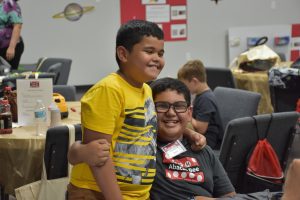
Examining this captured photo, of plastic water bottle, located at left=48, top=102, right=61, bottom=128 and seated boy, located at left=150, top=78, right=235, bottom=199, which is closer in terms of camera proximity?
seated boy, located at left=150, top=78, right=235, bottom=199

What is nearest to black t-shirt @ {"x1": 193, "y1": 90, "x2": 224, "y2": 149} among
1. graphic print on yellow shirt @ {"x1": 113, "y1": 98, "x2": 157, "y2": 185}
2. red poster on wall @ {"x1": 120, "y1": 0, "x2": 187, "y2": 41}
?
graphic print on yellow shirt @ {"x1": 113, "y1": 98, "x2": 157, "y2": 185}

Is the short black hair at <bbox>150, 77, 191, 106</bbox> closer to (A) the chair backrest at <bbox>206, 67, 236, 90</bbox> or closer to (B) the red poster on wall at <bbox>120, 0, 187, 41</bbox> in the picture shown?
(A) the chair backrest at <bbox>206, 67, 236, 90</bbox>

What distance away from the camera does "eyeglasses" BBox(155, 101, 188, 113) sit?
2.02 metres

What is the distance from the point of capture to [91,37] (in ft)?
25.4

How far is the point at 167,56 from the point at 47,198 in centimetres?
600

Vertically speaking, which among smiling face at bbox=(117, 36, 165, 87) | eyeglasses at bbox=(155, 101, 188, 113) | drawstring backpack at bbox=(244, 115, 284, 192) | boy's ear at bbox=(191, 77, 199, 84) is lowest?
drawstring backpack at bbox=(244, 115, 284, 192)

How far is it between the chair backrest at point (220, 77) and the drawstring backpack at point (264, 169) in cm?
219

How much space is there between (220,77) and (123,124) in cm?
334

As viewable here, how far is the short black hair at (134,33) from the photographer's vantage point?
1724 mm

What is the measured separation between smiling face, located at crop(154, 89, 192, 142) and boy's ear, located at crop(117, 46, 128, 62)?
1.14ft

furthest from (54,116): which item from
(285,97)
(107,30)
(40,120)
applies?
(107,30)

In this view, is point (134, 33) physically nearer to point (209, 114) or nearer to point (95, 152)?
point (95, 152)

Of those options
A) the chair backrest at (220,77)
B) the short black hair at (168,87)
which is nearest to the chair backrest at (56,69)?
the chair backrest at (220,77)

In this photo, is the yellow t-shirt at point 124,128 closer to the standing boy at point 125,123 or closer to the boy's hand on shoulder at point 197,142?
the standing boy at point 125,123
